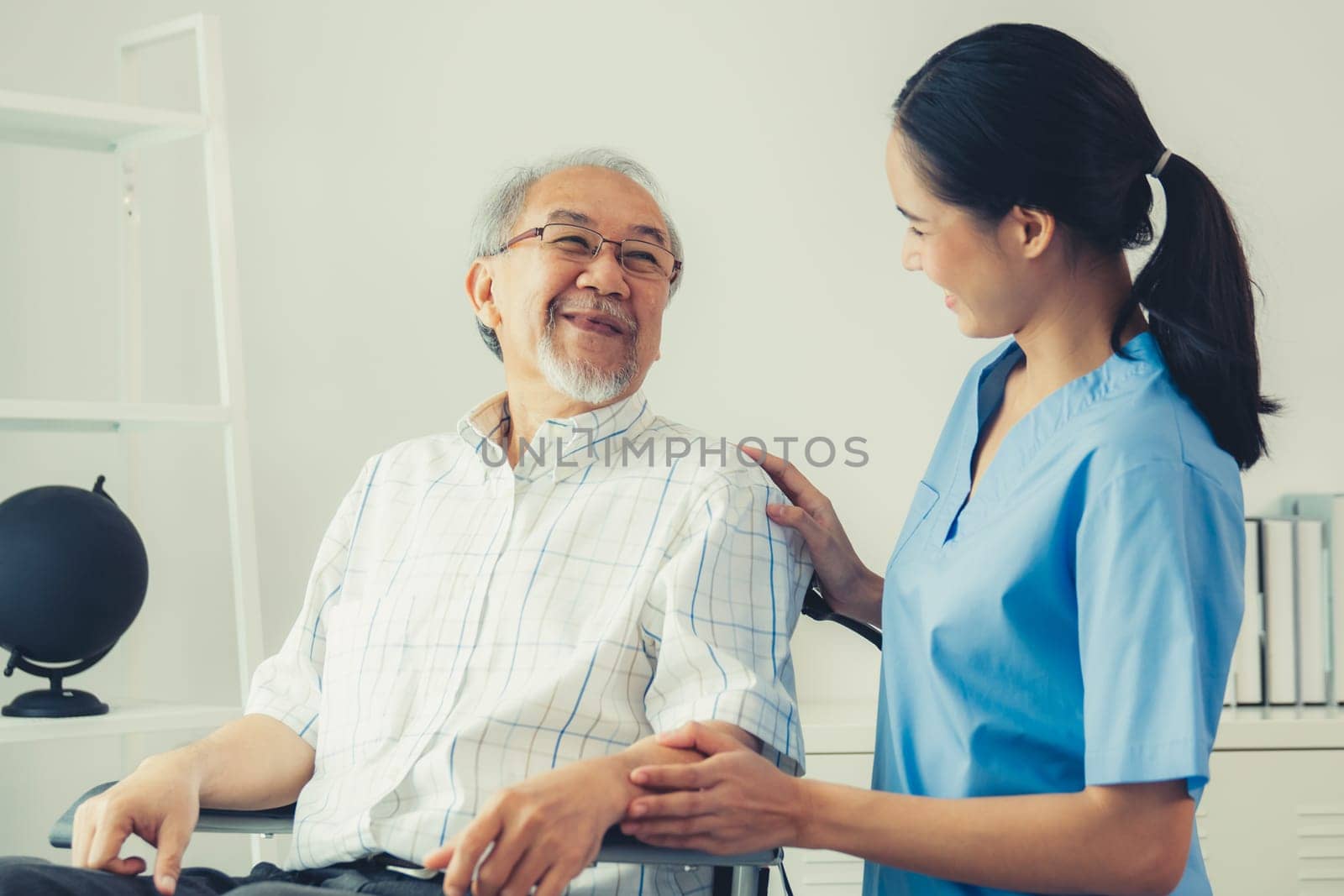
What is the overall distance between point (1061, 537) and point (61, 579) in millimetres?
1473

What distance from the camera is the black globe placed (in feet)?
6.23

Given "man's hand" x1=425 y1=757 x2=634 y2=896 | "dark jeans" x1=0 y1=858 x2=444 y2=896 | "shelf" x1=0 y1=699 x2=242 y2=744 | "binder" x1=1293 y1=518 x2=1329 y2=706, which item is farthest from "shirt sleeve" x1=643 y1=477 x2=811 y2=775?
"binder" x1=1293 y1=518 x2=1329 y2=706

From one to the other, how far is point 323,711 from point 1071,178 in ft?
3.45

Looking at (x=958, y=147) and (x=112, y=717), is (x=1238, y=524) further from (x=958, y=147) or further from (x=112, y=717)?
(x=112, y=717)

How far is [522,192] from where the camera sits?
1.70 metres

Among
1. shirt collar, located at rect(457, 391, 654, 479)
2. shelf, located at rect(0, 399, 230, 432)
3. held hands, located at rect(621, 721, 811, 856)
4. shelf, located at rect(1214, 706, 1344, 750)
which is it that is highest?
shelf, located at rect(0, 399, 230, 432)

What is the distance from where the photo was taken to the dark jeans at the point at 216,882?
3.75 ft

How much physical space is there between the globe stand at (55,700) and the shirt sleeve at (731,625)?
108cm

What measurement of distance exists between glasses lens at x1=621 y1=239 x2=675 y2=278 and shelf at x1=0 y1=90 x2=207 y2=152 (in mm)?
904

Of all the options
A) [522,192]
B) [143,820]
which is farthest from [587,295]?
[143,820]

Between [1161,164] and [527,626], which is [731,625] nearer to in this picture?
[527,626]

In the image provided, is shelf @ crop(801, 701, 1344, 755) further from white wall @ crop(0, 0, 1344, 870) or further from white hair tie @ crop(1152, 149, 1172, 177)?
white hair tie @ crop(1152, 149, 1172, 177)

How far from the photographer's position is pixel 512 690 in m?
1.42

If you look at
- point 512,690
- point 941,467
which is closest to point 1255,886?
point 941,467
